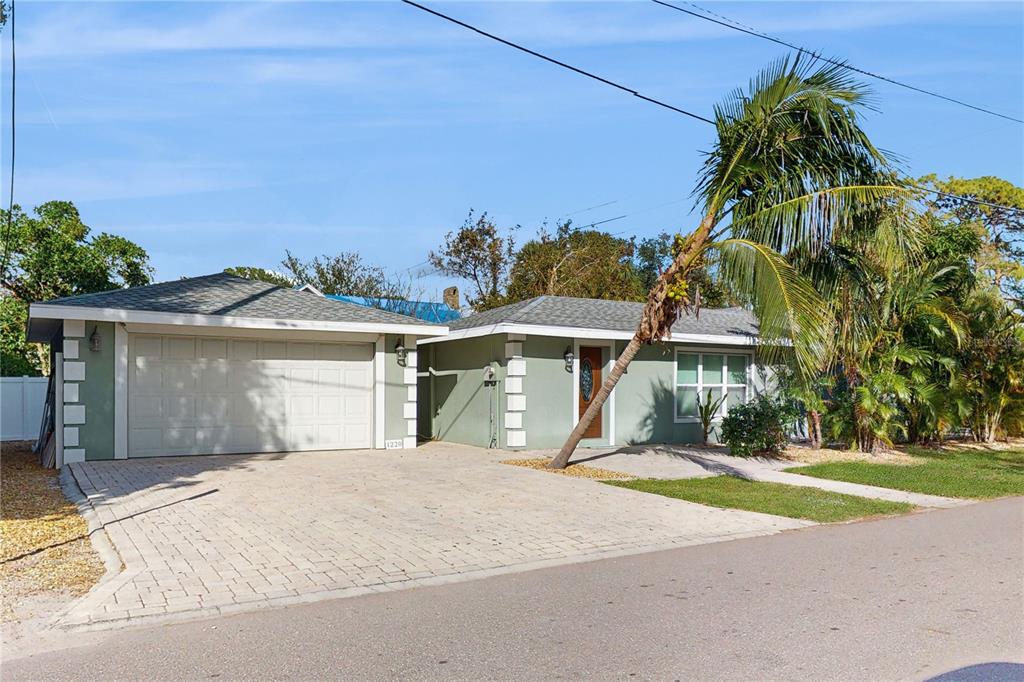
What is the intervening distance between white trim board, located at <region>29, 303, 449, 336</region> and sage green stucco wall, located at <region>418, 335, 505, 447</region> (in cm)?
199

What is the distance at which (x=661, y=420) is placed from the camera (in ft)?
60.7

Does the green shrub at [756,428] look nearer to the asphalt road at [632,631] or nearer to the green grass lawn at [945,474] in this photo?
the green grass lawn at [945,474]

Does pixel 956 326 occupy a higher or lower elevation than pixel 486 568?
higher

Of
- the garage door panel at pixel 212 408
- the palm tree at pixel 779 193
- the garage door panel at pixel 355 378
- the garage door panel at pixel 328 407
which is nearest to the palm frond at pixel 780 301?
the palm tree at pixel 779 193

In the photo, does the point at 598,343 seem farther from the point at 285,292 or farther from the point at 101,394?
the point at 101,394

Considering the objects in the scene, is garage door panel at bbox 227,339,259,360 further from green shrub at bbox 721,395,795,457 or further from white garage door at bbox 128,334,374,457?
green shrub at bbox 721,395,795,457

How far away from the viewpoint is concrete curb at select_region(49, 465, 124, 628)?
5805 mm

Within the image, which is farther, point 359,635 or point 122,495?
point 122,495

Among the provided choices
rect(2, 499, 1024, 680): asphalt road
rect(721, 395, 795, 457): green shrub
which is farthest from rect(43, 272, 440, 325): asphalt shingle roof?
rect(2, 499, 1024, 680): asphalt road

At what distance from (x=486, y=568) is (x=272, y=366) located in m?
9.40

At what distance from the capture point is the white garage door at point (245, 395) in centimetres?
1416

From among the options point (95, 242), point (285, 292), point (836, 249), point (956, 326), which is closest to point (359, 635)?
point (836, 249)

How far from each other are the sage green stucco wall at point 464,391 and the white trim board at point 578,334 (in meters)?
0.41

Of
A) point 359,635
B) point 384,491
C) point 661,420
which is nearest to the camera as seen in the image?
point 359,635
